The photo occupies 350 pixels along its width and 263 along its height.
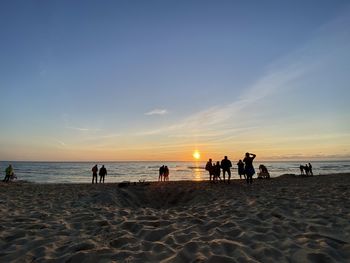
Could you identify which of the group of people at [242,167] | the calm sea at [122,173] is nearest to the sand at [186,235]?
the group of people at [242,167]

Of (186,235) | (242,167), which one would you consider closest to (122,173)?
(242,167)

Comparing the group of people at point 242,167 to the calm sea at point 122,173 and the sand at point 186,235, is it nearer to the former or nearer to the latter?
→ the sand at point 186,235

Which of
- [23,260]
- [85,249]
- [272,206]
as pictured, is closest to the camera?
[23,260]

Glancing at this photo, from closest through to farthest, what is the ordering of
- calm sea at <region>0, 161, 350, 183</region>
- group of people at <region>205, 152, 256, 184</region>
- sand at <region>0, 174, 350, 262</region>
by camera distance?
sand at <region>0, 174, 350, 262</region> < group of people at <region>205, 152, 256, 184</region> < calm sea at <region>0, 161, 350, 183</region>

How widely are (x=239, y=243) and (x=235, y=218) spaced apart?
185 centimetres

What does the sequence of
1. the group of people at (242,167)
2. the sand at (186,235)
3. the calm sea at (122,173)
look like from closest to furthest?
the sand at (186,235), the group of people at (242,167), the calm sea at (122,173)

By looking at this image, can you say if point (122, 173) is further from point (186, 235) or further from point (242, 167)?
point (186, 235)

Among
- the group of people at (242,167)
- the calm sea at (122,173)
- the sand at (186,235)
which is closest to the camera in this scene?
the sand at (186,235)

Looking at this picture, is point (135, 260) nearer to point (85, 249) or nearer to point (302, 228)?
point (85, 249)

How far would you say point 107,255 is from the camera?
4211 mm

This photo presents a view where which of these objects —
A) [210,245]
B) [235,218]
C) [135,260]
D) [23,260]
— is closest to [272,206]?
[235,218]

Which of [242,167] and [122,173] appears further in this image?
[122,173]

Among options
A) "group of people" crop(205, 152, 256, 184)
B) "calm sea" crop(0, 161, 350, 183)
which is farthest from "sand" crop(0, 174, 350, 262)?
"calm sea" crop(0, 161, 350, 183)

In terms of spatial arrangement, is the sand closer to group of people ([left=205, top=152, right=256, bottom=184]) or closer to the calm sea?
group of people ([left=205, top=152, right=256, bottom=184])
